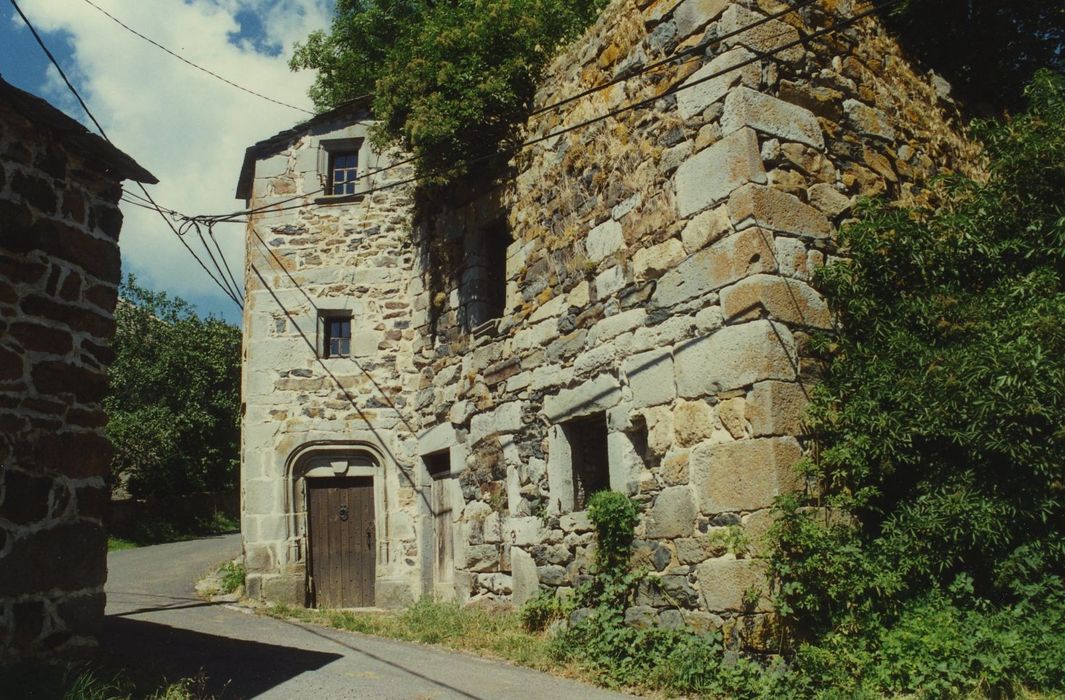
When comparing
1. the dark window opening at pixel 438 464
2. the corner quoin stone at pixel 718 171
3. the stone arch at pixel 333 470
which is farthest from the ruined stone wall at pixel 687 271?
the stone arch at pixel 333 470

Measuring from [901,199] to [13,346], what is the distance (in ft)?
20.5

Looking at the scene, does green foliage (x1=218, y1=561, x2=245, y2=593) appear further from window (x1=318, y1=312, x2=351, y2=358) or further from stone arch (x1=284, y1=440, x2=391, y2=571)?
window (x1=318, y1=312, x2=351, y2=358)

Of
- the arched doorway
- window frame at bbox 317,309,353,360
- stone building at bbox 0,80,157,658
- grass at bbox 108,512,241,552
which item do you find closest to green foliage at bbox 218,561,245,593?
the arched doorway

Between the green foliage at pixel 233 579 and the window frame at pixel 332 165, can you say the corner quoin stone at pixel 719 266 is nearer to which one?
the window frame at pixel 332 165

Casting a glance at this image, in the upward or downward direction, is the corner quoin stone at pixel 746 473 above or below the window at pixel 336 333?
below

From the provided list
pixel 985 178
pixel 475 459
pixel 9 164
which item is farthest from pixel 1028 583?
pixel 9 164

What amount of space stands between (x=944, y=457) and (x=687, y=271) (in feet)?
6.89

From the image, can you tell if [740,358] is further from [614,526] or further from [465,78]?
[465,78]

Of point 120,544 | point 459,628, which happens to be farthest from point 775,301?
point 120,544

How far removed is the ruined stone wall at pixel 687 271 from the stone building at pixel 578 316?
0.07 feet

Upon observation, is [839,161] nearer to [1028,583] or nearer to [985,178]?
[985,178]

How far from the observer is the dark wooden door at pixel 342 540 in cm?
1011

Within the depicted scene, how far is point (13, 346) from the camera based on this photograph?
449cm

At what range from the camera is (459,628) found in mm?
7465
